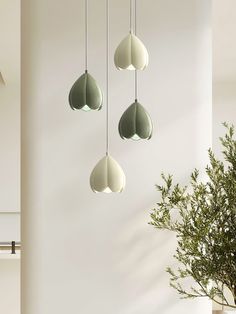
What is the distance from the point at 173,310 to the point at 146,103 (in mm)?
918

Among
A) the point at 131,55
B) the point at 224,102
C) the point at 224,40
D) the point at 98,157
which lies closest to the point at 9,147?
the point at 224,102

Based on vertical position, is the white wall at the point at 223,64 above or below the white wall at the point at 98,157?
above

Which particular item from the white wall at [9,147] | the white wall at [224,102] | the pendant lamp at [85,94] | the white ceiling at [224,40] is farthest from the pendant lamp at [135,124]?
the white wall at [224,102]

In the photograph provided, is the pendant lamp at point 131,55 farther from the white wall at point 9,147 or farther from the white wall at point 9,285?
the white wall at point 9,147

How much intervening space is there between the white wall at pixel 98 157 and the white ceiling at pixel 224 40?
1.93m

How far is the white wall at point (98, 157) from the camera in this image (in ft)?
9.73

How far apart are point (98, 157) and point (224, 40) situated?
3524 mm

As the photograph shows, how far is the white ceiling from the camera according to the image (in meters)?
5.00

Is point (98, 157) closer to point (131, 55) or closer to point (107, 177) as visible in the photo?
point (107, 177)

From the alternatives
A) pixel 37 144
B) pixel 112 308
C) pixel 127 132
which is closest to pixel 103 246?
pixel 112 308

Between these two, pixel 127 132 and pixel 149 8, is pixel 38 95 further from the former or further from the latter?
pixel 127 132

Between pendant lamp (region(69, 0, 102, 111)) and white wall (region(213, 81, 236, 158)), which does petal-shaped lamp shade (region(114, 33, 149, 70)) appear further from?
white wall (region(213, 81, 236, 158))

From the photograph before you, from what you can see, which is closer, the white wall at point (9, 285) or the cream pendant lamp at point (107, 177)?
the cream pendant lamp at point (107, 177)

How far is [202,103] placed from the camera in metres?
3.04
